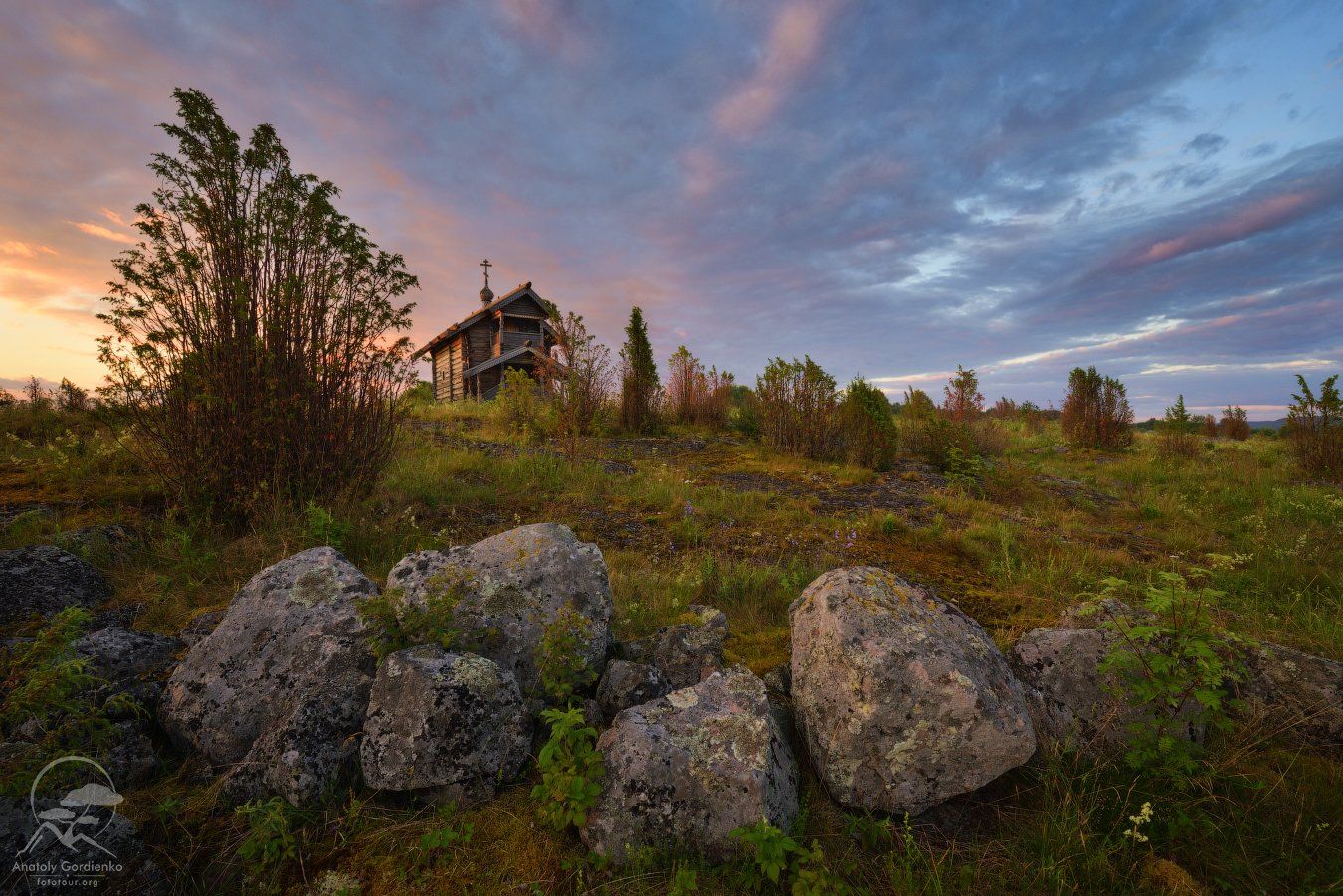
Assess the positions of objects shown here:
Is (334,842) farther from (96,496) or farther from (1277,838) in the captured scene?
(96,496)

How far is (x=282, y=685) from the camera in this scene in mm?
2299

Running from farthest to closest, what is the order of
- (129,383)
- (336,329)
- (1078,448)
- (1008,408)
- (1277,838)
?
(1008,408)
(1078,448)
(336,329)
(129,383)
(1277,838)

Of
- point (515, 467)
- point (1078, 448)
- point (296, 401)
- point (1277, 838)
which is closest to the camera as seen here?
point (1277, 838)

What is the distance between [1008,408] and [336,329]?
2896cm

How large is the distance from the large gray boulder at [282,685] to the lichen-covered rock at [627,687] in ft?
3.42

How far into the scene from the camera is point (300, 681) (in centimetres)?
231

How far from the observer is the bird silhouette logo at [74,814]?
5.13 ft

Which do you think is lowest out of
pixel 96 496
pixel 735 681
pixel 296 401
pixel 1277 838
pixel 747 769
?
pixel 1277 838

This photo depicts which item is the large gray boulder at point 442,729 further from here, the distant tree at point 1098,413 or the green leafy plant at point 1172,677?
the distant tree at point 1098,413

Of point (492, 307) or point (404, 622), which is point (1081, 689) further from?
point (492, 307)

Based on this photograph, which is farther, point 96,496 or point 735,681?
point 96,496

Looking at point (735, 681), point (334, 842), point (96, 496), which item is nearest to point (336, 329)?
point (96, 496)

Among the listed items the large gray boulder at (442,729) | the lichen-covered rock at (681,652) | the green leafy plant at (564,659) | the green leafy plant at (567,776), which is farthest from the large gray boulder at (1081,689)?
the large gray boulder at (442,729)

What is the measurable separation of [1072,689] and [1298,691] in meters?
0.98
